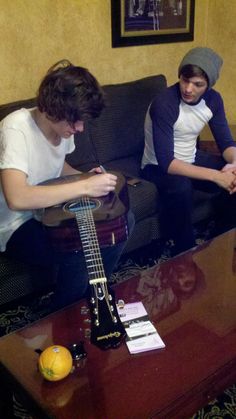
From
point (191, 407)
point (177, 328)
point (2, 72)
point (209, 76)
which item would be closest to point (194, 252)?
point (177, 328)

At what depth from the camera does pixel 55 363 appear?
38.4 inches

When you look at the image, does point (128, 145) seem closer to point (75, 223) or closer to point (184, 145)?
point (184, 145)

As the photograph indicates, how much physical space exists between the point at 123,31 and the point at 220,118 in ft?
2.80

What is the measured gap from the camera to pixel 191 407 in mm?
980

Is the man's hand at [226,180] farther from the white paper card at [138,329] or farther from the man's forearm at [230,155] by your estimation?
the white paper card at [138,329]

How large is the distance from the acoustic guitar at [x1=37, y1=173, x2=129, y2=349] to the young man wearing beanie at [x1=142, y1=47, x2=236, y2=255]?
0.48 m

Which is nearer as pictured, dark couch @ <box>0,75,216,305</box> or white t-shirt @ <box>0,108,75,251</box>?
white t-shirt @ <box>0,108,75,251</box>

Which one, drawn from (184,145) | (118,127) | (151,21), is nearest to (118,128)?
(118,127)

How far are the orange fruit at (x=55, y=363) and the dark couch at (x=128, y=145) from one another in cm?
102

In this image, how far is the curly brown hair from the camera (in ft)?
4.49

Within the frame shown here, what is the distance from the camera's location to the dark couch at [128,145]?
79.7 inches

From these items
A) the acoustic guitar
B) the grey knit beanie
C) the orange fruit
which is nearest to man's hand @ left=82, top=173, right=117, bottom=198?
the acoustic guitar

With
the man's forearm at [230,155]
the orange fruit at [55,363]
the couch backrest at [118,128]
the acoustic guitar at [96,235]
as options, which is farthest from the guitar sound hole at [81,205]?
the man's forearm at [230,155]

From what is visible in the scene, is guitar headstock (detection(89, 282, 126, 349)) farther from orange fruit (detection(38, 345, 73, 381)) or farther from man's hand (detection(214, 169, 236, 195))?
man's hand (detection(214, 169, 236, 195))
